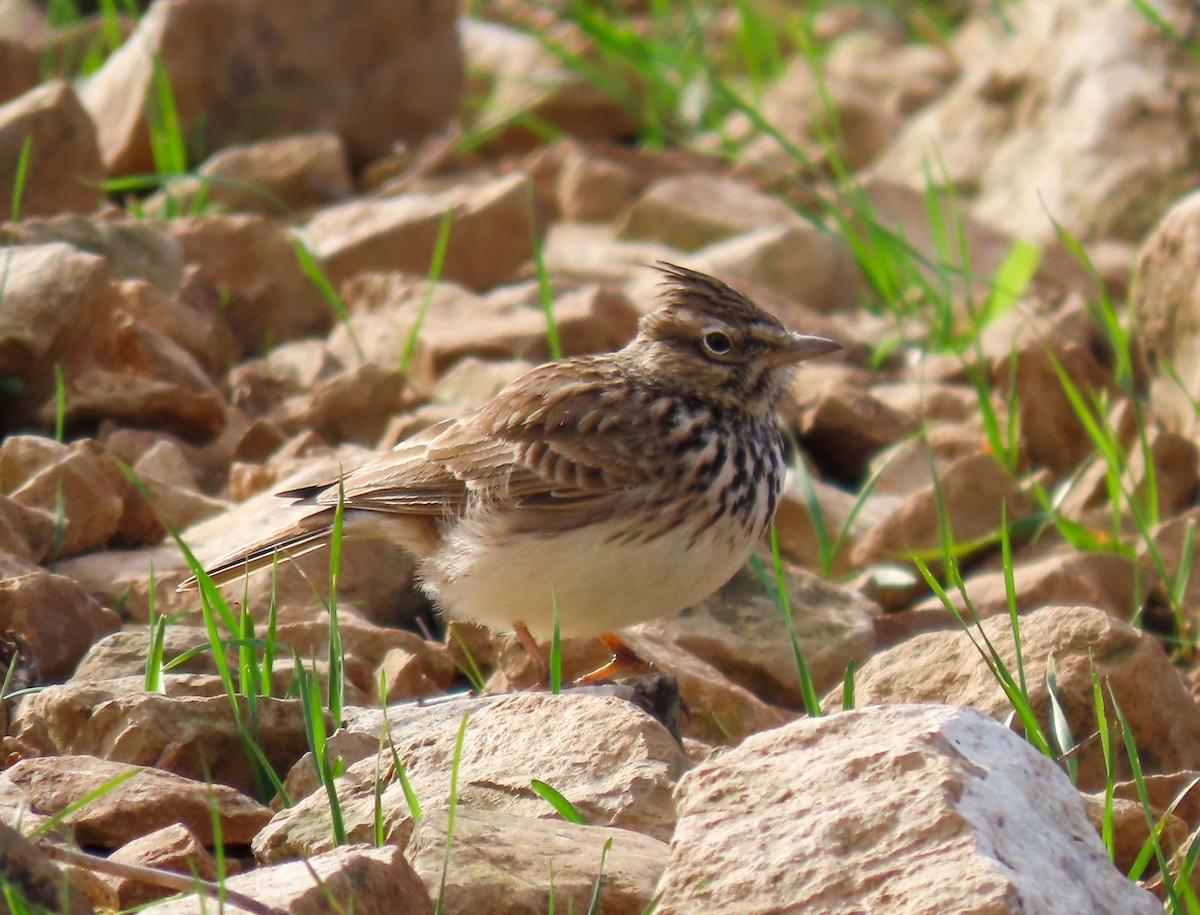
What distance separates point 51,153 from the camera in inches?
294

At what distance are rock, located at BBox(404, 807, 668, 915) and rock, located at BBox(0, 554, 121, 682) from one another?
1582 mm

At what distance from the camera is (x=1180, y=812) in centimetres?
408

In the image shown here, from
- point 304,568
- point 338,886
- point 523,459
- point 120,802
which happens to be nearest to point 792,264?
point 523,459

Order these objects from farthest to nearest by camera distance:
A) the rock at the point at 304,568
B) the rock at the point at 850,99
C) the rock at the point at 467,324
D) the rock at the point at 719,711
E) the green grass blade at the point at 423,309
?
the rock at the point at 850,99, the rock at the point at 467,324, the green grass blade at the point at 423,309, the rock at the point at 304,568, the rock at the point at 719,711

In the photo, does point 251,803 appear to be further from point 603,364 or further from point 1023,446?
point 1023,446

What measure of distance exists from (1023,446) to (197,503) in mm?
3176

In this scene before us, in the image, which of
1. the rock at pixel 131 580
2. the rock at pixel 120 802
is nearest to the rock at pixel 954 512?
the rock at pixel 131 580

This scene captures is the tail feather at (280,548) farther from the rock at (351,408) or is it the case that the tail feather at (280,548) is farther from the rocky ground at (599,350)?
the rock at (351,408)

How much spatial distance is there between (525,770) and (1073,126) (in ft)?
21.7

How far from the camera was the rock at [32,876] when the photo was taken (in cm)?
287

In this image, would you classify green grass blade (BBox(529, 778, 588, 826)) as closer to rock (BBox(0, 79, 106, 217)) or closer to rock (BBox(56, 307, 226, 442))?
rock (BBox(56, 307, 226, 442))

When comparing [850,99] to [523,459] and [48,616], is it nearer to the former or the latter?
[523,459]

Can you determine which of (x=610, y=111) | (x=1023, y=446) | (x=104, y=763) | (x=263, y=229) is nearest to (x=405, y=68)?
(x=610, y=111)

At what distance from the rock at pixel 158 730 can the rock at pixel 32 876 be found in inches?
36.0
